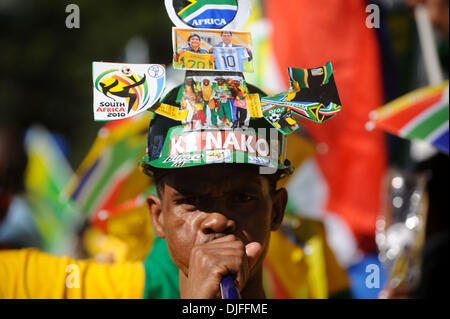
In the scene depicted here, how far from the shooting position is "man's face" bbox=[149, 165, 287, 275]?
1.99 meters

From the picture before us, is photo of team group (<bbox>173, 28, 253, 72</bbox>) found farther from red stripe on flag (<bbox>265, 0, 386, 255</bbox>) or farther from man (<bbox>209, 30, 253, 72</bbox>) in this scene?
red stripe on flag (<bbox>265, 0, 386, 255</bbox>)

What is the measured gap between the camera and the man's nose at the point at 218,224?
196 centimetres

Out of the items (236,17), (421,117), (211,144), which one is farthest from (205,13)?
(421,117)

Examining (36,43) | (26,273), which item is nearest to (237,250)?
(26,273)

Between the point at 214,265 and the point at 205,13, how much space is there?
0.80 meters

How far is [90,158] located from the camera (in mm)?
3420

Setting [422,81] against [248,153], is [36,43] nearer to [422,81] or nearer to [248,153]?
[422,81]

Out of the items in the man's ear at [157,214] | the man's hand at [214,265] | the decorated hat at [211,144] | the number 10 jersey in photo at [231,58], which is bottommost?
the man's hand at [214,265]

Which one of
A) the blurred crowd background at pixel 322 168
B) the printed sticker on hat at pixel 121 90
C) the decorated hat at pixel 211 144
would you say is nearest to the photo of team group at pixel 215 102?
the decorated hat at pixel 211 144

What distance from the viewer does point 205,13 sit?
1995 millimetres

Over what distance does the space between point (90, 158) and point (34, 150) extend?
2704mm

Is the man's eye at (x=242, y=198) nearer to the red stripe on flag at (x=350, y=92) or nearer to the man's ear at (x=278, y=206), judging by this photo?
the man's ear at (x=278, y=206)

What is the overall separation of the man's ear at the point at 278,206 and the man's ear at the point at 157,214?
1.27 feet

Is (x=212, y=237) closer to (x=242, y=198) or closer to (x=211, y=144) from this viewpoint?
(x=242, y=198)
